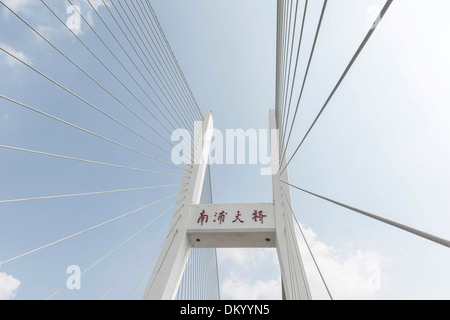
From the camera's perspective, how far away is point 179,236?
2586mm

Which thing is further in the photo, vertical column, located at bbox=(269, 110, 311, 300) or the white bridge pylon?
the white bridge pylon

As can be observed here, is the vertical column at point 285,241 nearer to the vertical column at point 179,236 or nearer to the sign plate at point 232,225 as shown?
the sign plate at point 232,225

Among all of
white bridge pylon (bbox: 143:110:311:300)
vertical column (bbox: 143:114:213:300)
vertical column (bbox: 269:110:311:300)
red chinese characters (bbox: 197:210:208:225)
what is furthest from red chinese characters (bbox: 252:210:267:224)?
vertical column (bbox: 143:114:213:300)

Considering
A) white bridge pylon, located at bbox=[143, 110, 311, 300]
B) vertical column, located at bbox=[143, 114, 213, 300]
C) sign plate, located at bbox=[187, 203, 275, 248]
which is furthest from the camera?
sign plate, located at bbox=[187, 203, 275, 248]

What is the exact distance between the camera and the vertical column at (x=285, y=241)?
1.77 metres

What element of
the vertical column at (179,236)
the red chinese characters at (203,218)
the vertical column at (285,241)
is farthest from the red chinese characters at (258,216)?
the vertical column at (179,236)

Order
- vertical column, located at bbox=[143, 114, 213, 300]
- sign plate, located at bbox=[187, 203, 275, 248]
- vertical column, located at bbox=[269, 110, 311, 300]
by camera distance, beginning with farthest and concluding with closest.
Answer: sign plate, located at bbox=[187, 203, 275, 248], vertical column, located at bbox=[143, 114, 213, 300], vertical column, located at bbox=[269, 110, 311, 300]

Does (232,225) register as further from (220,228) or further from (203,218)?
(203,218)

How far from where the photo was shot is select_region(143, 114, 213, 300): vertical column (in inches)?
→ 84.9

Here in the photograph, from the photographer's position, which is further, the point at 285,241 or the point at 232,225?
the point at 232,225

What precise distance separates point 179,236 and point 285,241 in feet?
3.56

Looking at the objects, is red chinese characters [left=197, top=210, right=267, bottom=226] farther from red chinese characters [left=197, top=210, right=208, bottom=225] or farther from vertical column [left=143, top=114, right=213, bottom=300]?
Result: vertical column [left=143, top=114, right=213, bottom=300]

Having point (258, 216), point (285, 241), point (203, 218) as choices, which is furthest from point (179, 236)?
point (285, 241)
